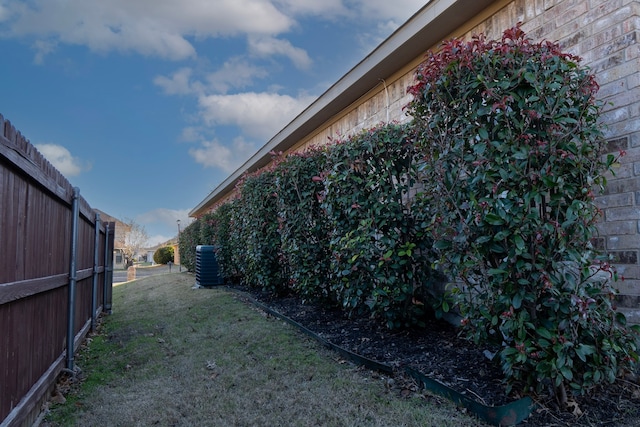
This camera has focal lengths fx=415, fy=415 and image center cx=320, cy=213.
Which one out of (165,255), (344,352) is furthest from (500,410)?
(165,255)

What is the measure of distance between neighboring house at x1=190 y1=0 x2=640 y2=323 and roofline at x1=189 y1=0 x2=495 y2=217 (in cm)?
1

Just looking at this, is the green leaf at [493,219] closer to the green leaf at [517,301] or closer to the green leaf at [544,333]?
the green leaf at [517,301]

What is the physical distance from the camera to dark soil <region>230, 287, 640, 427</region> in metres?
2.71

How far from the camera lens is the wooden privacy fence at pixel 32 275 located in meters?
2.29

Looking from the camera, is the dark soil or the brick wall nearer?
the dark soil

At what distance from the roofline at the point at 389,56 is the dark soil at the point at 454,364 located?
3494 mm

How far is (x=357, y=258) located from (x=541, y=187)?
6.76 feet

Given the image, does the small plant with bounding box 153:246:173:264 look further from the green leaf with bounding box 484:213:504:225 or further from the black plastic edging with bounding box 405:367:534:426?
the green leaf with bounding box 484:213:504:225

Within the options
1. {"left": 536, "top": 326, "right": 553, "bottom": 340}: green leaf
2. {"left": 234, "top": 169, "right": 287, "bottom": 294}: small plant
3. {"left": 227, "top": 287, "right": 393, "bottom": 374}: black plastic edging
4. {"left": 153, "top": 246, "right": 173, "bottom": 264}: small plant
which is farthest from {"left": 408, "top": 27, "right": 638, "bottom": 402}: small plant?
{"left": 153, "top": 246, "right": 173, "bottom": 264}: small plant

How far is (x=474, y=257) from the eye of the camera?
2975 mm

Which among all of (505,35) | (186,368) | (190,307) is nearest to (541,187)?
(505,35)

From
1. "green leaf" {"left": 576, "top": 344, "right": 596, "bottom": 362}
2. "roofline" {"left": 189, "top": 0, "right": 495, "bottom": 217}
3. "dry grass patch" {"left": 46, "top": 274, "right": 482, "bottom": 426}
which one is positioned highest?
"roofline" {"left": 189, "top": 0, "right": 495, "bottom": 217}

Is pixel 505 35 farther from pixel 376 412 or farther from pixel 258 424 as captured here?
pixel 258 424

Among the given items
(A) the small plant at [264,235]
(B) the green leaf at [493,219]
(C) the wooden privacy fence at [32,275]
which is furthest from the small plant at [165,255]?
(B) the green leaf at [493,219]
